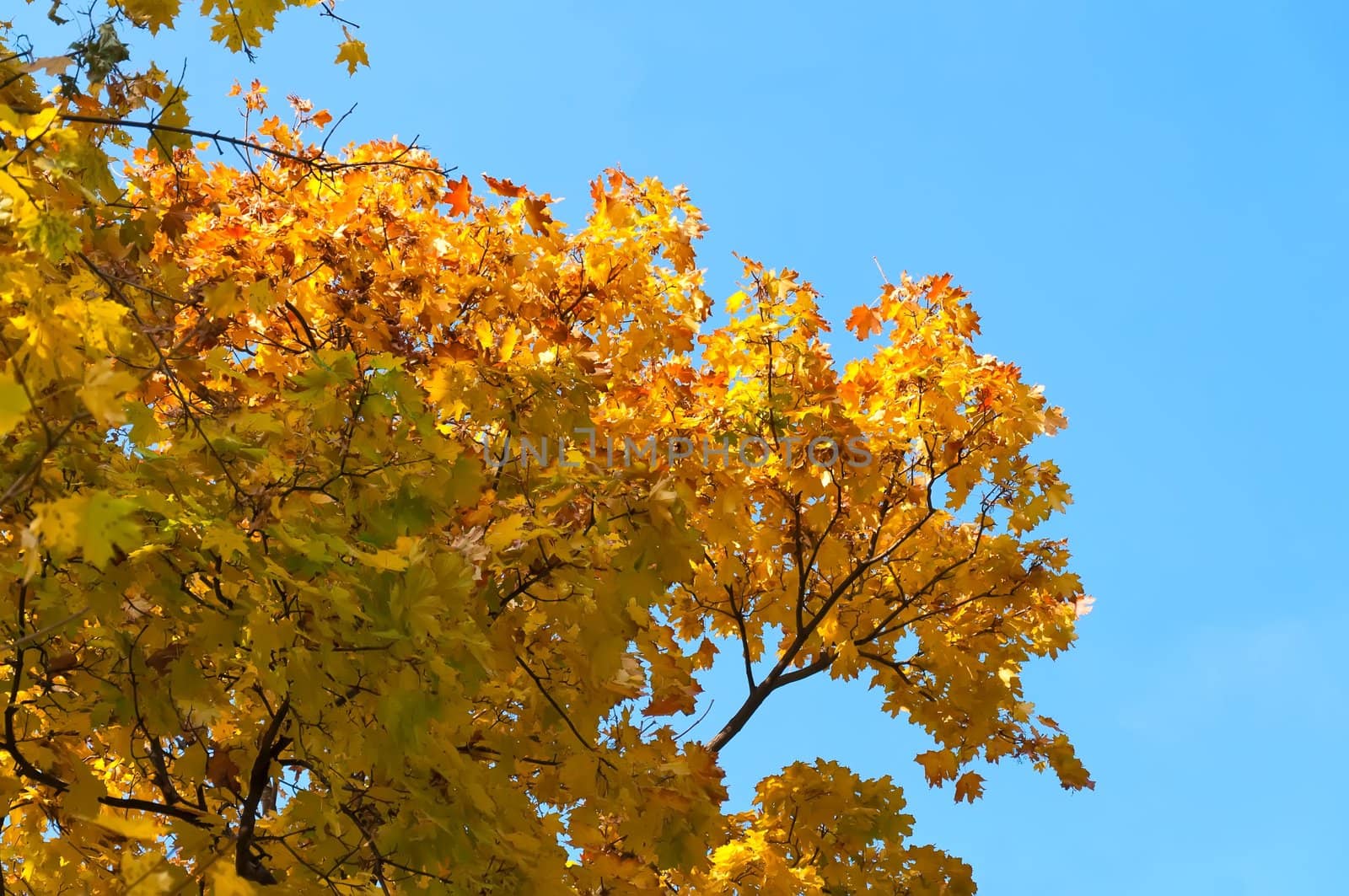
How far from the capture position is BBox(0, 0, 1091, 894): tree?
148 inches

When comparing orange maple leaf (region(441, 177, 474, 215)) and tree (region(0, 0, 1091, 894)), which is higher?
orange maple leaf (region(441, 177, 474, 215))

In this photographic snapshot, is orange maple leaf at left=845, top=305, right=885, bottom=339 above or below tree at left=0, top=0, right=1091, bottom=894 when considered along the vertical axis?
above

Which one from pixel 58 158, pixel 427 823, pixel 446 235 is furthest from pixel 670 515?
pixel 446 235

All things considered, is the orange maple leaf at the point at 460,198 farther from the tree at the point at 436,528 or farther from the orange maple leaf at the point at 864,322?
the orange maple leaf at the point at 864,322

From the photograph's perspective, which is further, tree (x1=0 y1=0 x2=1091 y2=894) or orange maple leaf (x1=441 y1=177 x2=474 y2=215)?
orange maple leaf (x1=441 y1=177 x2=474 y2=215)

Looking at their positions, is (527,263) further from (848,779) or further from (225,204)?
(848,779)

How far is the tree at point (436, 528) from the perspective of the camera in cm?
375

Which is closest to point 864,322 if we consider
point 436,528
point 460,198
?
point 460,198

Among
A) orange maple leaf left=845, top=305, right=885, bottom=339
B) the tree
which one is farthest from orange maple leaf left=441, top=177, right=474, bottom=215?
orange maple leaf left=845, top=305, right=885, bottom=339

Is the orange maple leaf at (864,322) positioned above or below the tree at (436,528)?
above

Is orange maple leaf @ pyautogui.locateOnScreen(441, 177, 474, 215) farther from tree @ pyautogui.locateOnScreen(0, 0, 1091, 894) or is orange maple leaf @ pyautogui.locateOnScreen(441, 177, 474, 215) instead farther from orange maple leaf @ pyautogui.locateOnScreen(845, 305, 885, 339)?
orange maple leaf @ pyautogui.locateOnScreen(845, 305, 885, 339)

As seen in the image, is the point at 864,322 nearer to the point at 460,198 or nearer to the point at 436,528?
the point at 460,198

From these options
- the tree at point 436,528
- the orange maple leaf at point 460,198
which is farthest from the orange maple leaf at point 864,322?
the orange maple leaf at point 460,198

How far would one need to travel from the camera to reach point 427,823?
4.09m
